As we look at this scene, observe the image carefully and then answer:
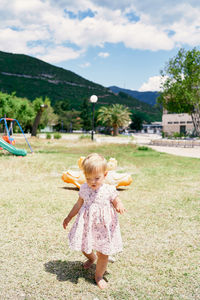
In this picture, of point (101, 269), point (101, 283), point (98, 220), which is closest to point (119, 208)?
point (98, 220)

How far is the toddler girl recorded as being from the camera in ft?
8.92

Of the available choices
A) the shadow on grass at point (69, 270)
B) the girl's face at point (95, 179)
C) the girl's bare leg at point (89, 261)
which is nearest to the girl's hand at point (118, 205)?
the girl's face at point (95, 179)

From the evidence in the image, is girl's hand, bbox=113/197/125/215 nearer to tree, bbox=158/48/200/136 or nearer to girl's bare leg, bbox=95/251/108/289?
girl's bare leg, bbox=95/251/108/289

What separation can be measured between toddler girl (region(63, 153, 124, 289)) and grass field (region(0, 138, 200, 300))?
0.31m

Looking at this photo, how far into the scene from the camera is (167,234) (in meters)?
4.09

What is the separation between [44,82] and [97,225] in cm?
10332

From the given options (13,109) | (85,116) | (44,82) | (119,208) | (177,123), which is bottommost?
(119,208)

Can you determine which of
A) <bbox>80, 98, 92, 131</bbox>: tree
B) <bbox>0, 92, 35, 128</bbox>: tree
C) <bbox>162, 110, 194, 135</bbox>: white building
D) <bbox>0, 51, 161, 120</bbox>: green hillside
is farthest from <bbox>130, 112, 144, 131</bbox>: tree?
<bbox>0, 92, 35, 128</bbox>: tree

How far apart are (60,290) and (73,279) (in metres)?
0.25

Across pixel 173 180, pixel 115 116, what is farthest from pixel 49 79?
pixel 173 180

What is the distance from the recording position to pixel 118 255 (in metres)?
3.40

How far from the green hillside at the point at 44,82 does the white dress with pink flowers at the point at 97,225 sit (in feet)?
277

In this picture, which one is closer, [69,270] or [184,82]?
[69,270]

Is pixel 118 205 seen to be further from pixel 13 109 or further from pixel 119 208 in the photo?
pixel 13 109
